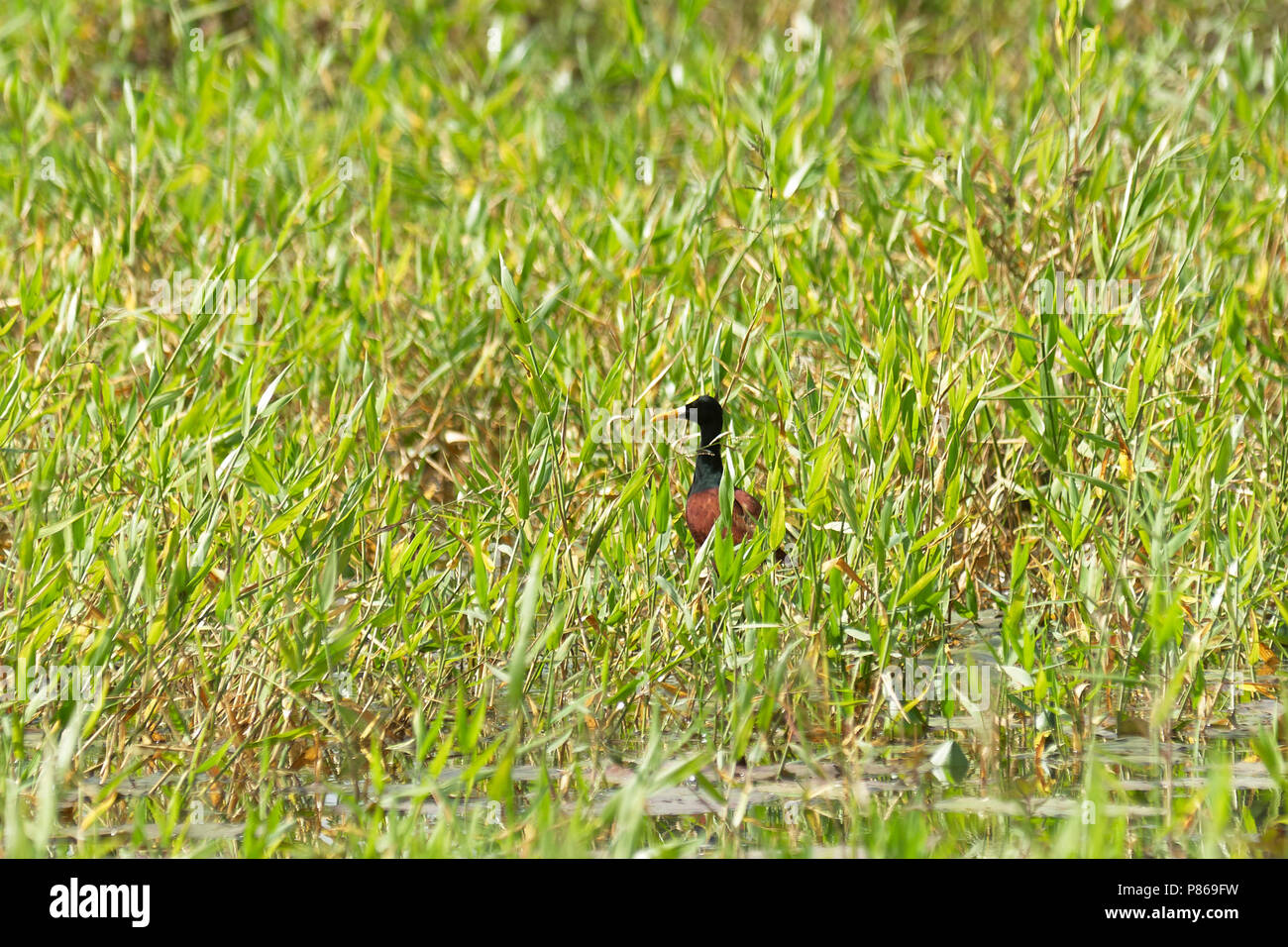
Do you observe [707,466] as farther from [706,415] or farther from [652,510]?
[652,510]

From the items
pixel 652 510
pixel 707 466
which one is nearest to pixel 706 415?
pixel 707 466

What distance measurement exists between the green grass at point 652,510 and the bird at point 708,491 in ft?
0.16

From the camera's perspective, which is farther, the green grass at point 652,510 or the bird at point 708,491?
the bird at point 708,491

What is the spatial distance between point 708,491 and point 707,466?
70 mm

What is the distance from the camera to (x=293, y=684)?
2.80 metres

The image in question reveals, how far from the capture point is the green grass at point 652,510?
274 cm

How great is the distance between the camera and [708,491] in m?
3.60

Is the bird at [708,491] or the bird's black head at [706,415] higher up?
the bird's black head at [706,415]

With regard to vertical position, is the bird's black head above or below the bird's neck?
above

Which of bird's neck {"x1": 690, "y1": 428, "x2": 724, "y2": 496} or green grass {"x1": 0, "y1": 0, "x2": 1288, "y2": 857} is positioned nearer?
green grass {"x1": 0, "y1": 0, "x2": 1288, "y2": 857}

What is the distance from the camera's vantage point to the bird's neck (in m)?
3.61

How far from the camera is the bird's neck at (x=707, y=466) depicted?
3.61m
